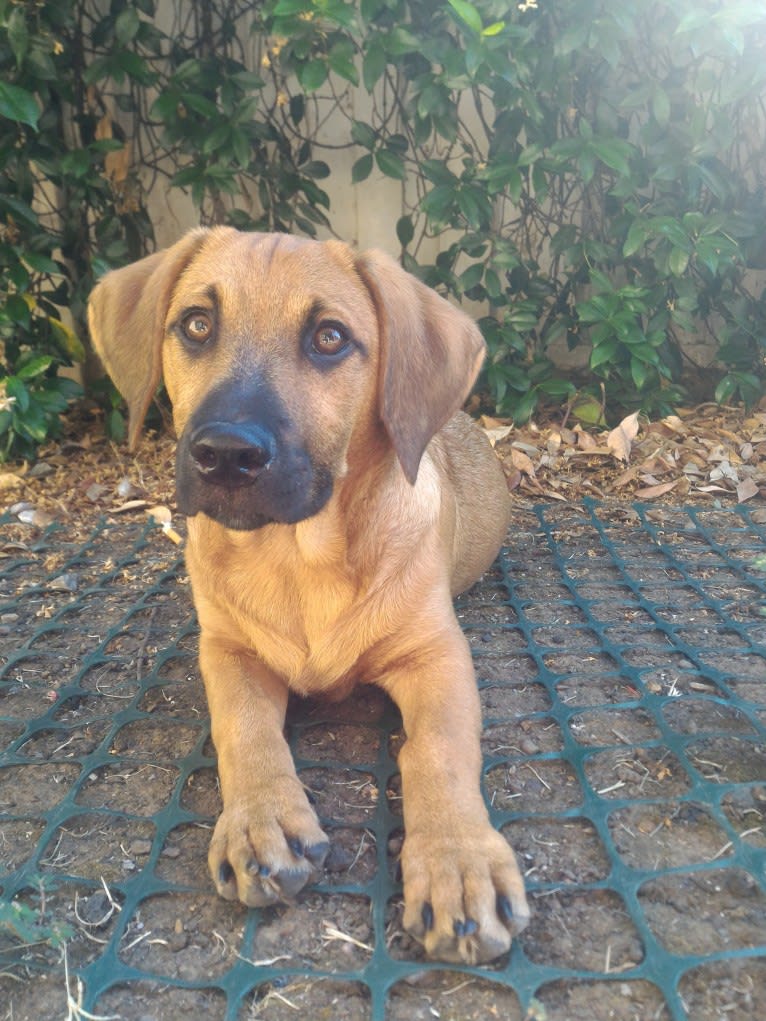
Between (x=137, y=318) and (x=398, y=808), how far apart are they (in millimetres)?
1628

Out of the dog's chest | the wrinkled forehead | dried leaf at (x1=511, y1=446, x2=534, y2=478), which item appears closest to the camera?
the wrinkled forehead

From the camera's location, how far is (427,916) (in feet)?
5.66

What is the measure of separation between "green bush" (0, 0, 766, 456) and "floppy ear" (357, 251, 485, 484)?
6.82 feet

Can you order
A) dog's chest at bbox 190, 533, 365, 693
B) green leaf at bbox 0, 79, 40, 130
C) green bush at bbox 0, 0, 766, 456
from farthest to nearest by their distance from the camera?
green bush at bbox 0, 0, 766, 456
green leaf at bbox 0, 79, 40, 130
dog's chest at bbox 190, 533, 365, 693

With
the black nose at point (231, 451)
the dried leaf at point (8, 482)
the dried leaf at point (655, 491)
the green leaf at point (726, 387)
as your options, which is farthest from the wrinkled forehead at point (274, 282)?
the green leaf at point (726, 387)

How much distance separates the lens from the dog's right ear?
252 centimetres

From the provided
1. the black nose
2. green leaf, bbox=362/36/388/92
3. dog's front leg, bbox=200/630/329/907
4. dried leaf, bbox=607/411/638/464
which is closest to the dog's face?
the black nose

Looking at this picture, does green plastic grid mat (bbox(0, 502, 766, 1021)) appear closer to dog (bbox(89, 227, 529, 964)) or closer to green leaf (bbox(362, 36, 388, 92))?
dog (bbox(89, 227, 529, 964))

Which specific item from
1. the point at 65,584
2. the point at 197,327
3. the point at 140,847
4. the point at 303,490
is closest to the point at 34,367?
the point at 65,584

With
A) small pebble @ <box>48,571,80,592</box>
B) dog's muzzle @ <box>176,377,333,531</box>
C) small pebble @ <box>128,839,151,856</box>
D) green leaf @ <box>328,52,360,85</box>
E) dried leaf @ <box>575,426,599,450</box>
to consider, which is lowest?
small pebble @ <box>48,571,80,592</box>

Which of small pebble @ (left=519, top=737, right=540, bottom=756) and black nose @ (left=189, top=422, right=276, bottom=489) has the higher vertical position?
black nose @ (left=189, top=422, right=276, bottom=489)

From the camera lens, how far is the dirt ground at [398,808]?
1683mm

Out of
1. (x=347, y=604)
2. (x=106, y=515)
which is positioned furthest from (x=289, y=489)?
(x=106, y=515)

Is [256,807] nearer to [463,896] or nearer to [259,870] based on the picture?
[259,870]
